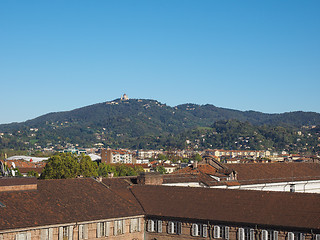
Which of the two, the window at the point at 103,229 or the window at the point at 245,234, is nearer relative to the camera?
the window at the point at 245,234

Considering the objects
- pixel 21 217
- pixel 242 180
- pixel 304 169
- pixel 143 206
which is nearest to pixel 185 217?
pixel 143 206

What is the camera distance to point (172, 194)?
5841cm

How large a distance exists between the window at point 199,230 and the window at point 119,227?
6.13 metres

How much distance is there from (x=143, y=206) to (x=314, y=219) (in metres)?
16.6

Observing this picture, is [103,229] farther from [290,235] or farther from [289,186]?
[289,186]

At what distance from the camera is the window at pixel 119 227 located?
177ft

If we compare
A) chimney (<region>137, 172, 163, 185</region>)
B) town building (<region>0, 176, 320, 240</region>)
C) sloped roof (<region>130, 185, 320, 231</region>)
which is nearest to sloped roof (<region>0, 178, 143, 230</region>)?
town building (<region>0, 176, 320, 240</region>)

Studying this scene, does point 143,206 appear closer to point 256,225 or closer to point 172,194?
point 172,194

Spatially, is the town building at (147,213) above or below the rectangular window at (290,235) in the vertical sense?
above

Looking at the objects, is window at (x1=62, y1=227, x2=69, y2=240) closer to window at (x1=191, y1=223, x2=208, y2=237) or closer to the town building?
the town building

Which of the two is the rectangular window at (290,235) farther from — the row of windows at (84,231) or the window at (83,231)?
the window at (83,231)

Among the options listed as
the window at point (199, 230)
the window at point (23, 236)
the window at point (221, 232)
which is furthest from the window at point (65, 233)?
the window at point (221, 232)

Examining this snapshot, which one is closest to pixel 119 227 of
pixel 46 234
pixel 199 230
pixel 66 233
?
pixel 66 233

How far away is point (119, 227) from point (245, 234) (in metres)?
11.1
